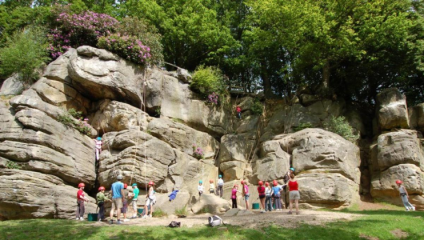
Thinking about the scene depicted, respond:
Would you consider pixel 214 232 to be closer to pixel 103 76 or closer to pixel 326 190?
pixel 326 190

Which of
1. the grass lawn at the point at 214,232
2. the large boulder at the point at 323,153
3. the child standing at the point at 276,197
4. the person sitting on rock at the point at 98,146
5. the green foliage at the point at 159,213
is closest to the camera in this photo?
the grass lawn at the point at 214,232

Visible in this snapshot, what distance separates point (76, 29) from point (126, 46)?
4215mm

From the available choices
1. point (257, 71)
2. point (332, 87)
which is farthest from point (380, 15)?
point (257, 71)

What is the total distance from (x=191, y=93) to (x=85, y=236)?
55.0ft

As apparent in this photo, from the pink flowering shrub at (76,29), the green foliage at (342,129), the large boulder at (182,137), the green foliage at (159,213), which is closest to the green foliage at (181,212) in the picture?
the green foliage at (159,213)

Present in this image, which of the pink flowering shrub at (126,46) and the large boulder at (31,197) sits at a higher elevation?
the pink flowering shrub at (126,46)

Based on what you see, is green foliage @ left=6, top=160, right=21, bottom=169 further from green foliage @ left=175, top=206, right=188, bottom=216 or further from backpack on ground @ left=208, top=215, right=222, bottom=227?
backpack on ground @ left=208, top=215, right=222, bottom=227

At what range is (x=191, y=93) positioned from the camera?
85.8 ft

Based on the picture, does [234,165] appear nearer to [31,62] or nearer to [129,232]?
[129,232]

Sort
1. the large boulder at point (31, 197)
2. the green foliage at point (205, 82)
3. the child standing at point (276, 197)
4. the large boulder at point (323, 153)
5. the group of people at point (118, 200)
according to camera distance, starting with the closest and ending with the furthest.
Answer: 1. the group of people at point (118, 200)
2. the large boulder at point (31, 197)
3. the child standing at point (276, 197)
4. the large boulder at point (323, 153)
5. the green foliage at point (205, 82)

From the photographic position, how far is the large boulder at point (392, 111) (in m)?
23.2

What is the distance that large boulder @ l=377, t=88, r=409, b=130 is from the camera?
23.2m

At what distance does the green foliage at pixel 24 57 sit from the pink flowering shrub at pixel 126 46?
4.01 m

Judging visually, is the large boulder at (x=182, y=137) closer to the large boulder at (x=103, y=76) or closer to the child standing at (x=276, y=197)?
the large boulder at (x=103, y=76)
